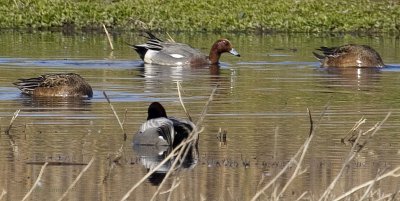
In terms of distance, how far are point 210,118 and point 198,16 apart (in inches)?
691

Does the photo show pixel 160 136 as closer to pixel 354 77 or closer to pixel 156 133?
pixel 156 133

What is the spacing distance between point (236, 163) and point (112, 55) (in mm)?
13250

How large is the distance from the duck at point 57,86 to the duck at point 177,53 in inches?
244

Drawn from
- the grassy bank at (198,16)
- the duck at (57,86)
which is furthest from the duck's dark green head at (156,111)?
the grassy bank at (198,16)

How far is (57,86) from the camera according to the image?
17.0 m

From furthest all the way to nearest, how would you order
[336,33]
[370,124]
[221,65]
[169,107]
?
[336,33] → [221,65] → [169,107] → [370,124]

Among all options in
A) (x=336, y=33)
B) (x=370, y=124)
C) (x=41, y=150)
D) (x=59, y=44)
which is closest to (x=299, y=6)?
(x=336, y=33)

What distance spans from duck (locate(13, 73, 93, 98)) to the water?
0.20m

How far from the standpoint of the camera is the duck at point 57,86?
55.2ft

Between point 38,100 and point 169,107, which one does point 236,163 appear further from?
point 38,100

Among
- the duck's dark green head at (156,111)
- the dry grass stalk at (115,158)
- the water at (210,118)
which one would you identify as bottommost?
the water at (210,118)

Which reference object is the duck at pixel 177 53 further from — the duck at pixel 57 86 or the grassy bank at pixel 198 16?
the grassy bank at pixel 198 16

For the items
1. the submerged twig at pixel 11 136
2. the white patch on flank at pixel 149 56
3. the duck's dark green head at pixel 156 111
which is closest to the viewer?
the submerged twig at pixel 11 136

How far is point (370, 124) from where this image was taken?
14219 mm
